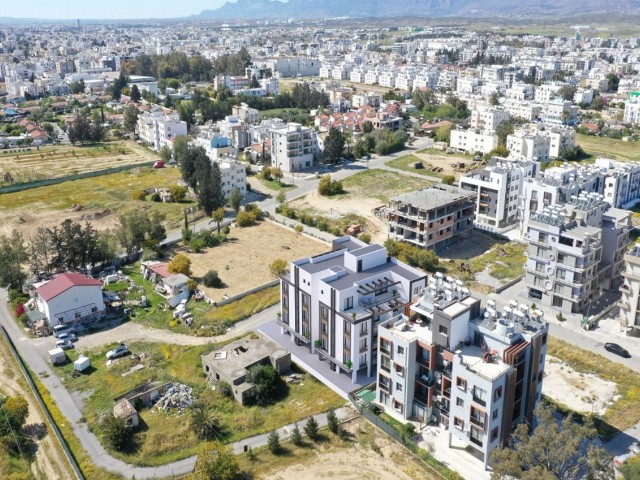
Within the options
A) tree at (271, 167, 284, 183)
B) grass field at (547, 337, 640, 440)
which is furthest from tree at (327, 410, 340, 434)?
tree at (271, 167, 284, 183)

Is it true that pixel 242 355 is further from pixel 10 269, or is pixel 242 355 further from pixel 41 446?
pixel 10 269

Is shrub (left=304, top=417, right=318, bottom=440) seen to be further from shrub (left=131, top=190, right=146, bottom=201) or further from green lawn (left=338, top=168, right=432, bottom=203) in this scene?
shrub (left=131, top=190, right=146, bottom=201)

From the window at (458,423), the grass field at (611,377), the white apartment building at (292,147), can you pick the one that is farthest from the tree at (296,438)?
the white apartment building at (292,147)

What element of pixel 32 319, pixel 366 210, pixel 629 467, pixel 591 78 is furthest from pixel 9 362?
pixel 591 78

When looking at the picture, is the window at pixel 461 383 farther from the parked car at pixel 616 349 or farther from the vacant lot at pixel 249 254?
the vacant lot at pixel 249 254

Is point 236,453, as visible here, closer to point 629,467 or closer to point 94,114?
point 629,467

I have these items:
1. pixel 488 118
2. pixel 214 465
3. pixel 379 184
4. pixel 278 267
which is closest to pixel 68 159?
pixel 379 184
